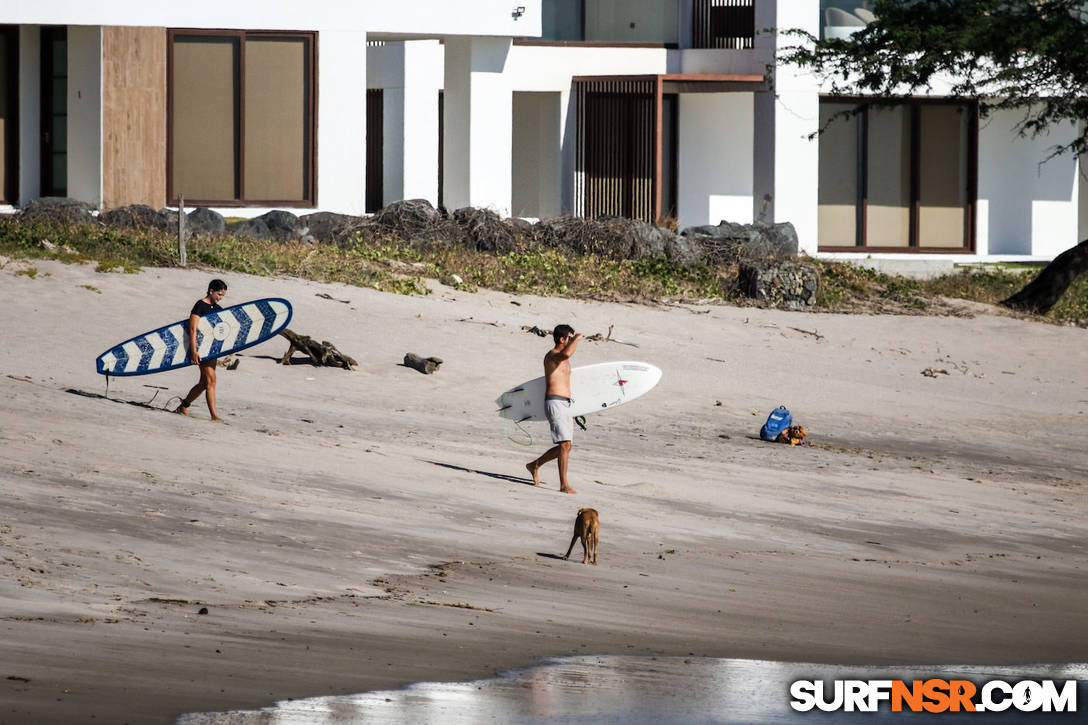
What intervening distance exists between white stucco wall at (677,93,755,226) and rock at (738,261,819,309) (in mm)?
4309

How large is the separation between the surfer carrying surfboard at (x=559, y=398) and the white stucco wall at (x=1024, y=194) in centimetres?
1834

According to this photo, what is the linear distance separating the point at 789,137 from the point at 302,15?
26.6ft

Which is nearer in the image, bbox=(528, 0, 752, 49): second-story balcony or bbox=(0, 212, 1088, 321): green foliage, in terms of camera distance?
bbox=(0, 212, 1088, 321): green foliage

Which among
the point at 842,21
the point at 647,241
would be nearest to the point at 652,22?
the point at 842,21

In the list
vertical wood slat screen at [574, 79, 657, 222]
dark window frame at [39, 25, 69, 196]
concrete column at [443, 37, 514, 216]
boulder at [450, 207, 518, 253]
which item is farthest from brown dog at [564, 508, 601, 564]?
vertical wood slat screen at [574, 79, 657, 222]

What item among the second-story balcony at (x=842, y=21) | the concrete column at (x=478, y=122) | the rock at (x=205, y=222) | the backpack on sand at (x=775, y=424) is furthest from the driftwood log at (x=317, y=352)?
the second-story balcony at (x=842, y=21)

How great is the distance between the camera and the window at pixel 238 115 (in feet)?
79.7

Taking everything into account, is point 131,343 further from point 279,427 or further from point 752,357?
point 752,357

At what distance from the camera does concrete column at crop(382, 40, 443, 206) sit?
27125mm

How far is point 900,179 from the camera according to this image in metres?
29.2

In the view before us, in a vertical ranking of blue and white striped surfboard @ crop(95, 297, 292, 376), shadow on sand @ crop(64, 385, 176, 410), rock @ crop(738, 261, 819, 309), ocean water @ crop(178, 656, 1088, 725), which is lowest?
ocean water @ crop(178, 656, 1088, 725)

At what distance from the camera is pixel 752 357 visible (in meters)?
20.3

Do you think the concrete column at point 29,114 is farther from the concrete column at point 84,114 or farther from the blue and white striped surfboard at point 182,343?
the blue and white striped surfboard at point 182,343

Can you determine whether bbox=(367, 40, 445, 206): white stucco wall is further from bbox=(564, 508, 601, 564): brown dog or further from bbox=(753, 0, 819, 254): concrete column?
bbox=(564, 508, 601, 564): brown dog
